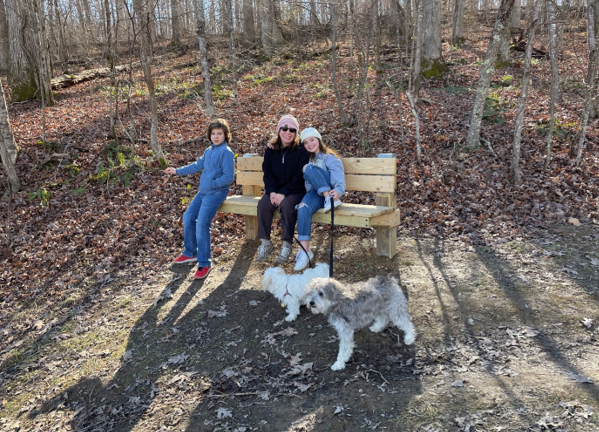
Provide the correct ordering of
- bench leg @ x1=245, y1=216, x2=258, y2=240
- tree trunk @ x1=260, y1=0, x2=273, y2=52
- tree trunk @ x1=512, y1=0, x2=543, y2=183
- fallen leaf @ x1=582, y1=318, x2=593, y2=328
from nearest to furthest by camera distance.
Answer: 1. fallen leaf @ x1=582, y1=318, x2=593, y2=328
2. bench leg @ x1=245, y1=216, x2=258, y2=240
3. tree trunk @ x1=512, y1=0, x2=543, y2=183
4. tree trunk @ x1=260, y1=0, x2=273, y2=52

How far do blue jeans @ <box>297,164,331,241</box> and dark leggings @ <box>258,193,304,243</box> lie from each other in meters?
0.14

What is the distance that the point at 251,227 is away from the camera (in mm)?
6238

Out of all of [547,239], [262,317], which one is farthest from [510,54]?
[262,317]

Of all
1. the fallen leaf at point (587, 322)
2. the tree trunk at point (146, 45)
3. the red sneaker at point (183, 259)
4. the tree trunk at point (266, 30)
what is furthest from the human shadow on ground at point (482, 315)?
the tree trunk at point (266, 30)

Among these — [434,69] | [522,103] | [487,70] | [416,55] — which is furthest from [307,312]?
[434,69]

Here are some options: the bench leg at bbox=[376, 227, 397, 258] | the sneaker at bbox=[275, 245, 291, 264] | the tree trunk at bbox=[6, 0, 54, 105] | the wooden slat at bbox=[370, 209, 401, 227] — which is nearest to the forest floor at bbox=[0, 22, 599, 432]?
the bench leg at bbox=[376, 227, 397, 258]

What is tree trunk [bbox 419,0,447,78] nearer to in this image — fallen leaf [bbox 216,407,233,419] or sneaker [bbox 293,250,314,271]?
sneaker [bbox 293,250,314,271]

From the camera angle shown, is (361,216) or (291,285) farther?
(361,216)

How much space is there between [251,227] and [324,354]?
298cm

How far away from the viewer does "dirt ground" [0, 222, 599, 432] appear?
2.90 m

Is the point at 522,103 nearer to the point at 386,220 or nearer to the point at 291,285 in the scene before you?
the point at 386,220

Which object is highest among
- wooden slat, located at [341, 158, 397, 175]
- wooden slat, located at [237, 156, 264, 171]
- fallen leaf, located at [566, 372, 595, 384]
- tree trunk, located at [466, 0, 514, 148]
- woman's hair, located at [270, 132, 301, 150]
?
tree trunk, located at [466, 0, 514, 148]

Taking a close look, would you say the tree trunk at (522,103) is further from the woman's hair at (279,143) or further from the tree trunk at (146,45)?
the tree trunk at (146,45)

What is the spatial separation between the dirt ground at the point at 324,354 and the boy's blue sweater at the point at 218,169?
1120 millimetres
